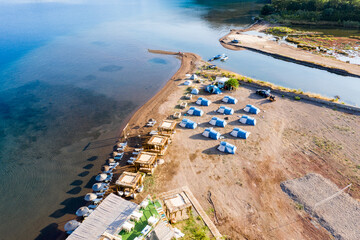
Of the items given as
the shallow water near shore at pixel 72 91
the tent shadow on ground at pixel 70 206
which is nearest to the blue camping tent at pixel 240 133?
the shallow water near shore at pixel 72 91

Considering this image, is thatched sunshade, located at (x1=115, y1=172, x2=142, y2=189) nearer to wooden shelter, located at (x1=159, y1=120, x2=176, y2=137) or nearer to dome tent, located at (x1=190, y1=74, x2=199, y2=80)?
wooden shelter, located at (x1=159, y1=120, x2=176, y2=137)

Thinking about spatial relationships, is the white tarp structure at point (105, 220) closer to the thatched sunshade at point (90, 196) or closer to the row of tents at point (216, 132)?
the thatched sunshade at point (90, 196)

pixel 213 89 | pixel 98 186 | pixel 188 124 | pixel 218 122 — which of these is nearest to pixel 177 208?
pixel 98 186

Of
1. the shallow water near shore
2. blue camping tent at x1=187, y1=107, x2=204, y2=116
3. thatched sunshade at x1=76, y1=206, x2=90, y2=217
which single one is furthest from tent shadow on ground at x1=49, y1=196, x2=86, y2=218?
blue camping tent at x1=187, y1=107, x2=204, y2=116

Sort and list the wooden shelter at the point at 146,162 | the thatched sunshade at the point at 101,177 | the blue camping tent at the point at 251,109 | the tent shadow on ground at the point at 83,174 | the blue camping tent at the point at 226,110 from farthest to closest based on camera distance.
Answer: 1. the blue camping tent at the point at 251,109
2. the blue camping tent at the point at 226,110
3. the tent shadow on ground at the point at 83,174
4. the wooden shelter at the point at 146,162
5. the thatched sunshade at the point at 101,177

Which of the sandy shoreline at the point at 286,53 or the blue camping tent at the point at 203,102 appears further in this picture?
the sandy shoreline at the point at 286,53

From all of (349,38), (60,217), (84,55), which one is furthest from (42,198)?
(349,38)

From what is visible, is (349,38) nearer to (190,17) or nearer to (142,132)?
(190,17)
